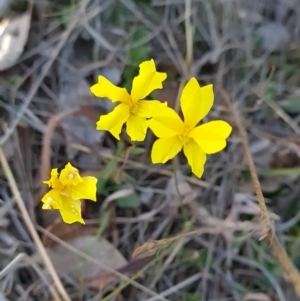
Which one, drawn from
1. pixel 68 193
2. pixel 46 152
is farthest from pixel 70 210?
pixel 46 152

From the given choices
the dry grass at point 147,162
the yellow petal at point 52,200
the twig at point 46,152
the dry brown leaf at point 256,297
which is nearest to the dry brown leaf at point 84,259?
the dry grass at point 147,162

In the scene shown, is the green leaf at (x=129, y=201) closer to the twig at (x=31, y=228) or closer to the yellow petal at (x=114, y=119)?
the twig at (x=31, y=228)

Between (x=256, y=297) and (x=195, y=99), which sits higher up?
(x=195, y=99)

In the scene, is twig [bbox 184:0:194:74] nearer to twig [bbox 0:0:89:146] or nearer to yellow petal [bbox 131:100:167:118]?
twig [bbox 0:0:89:146]

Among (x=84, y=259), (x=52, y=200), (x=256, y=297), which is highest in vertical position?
(x=52, y=200)

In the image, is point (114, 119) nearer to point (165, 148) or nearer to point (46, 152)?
point (165, 148)

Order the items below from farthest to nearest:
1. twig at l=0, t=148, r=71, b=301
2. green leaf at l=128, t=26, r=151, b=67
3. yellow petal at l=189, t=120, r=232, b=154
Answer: green leaf at l=128, t=26, r=151, b=67 → twig at l=0, t=148, r=71, b=301 → yellow petal at l=189, t=120, r=232, b=154

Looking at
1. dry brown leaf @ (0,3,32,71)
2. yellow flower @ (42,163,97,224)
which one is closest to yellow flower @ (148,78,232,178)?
yellow flower @ (42,163,97,224)

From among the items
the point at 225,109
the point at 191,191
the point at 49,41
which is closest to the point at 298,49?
the point at 225,109
